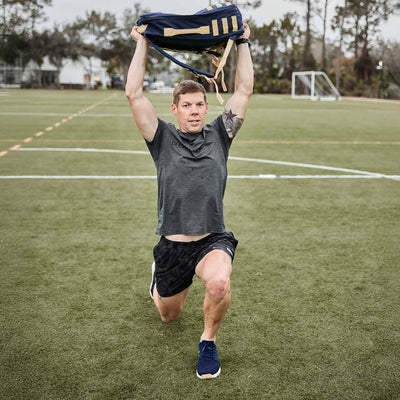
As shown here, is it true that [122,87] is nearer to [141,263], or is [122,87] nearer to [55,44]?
[55,44]

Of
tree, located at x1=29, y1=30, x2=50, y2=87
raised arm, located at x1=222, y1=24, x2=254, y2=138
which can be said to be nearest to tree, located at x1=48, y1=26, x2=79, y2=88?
tree, located at x1=29, y1=30, x2=50, y2=87

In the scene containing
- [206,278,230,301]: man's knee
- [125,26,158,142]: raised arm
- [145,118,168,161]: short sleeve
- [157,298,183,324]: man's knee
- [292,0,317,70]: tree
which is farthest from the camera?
[292,0,317,70]: tree

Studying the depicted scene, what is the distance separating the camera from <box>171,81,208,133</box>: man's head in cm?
319

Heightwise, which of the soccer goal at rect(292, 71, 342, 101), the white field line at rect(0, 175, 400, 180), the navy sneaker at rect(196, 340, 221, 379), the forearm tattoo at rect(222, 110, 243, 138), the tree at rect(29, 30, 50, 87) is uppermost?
the tree at rect(29, 30, 50, 87)

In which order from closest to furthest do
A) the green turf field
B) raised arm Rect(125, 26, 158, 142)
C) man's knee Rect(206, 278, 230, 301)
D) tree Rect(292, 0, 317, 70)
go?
the green turf field < man's knee Rect(206, 278, 230, 301) < raised arm Rect(125, 26, 158, 142) < tree Rect(292, 0, 317, 70)

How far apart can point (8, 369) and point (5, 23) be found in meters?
79.8

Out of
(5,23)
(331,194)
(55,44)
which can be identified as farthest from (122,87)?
(331,194)

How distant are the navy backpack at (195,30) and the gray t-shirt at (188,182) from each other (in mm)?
417

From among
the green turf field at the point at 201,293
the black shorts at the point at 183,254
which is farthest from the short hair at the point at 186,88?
the green turf field at the point at 201,293

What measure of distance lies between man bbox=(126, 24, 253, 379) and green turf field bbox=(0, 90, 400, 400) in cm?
41

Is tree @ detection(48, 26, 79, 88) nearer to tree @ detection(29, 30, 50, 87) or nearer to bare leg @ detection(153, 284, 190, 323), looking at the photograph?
tree @ detection(29, 30, 50, 87)

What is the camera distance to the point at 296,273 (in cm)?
432

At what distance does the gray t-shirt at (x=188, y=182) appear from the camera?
3.16 meters

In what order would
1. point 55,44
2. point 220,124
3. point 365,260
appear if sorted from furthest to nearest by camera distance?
point 55,44 < point 365,260 < point 220,124
